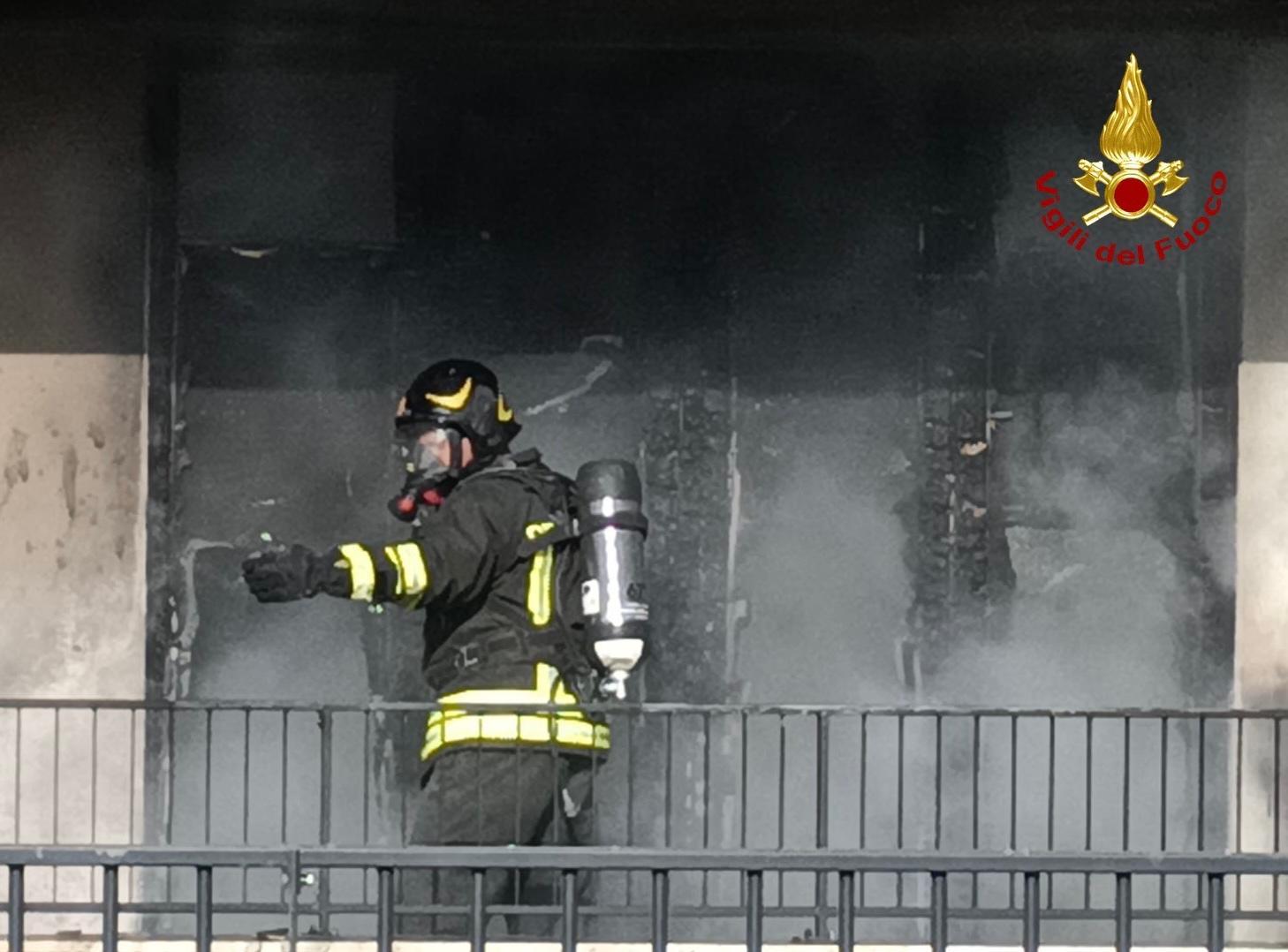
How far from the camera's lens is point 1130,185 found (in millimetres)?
13523

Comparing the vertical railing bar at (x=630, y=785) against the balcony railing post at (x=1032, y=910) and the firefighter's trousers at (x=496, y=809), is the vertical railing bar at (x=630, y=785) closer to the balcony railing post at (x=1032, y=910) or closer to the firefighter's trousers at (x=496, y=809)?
the firefighter's trousers at (x=496, y=809)

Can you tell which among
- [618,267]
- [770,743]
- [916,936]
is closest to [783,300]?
[618,267]

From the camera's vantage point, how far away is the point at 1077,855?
8383 mm

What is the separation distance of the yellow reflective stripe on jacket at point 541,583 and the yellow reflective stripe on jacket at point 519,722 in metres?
0.21

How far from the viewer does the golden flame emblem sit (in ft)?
44.2

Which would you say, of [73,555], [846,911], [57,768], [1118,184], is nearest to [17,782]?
[57,768]

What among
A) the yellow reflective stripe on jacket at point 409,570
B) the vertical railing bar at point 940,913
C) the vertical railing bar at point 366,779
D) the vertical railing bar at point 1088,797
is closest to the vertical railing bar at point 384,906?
the vertical railing bar at point 940,913

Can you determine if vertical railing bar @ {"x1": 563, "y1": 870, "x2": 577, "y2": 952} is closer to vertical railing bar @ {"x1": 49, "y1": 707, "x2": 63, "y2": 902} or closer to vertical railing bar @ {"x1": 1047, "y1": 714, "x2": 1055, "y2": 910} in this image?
vertical railing bar @ {"x1": 1047, "y1": 714, "x2": 1055, "y2": 910}

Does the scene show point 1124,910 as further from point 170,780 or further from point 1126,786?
point 170,780

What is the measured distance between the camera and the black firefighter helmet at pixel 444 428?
12.0 m

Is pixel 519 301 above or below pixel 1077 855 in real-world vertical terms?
above

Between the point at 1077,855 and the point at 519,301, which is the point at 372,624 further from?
the point at 1077,855

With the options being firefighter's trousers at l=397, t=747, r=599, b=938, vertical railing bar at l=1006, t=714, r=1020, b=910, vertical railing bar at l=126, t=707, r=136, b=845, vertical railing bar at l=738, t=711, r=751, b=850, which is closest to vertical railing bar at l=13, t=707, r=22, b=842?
vertical railing bar at l=126, t=707, r=136, b=845

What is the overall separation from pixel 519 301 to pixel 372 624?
1.47m
